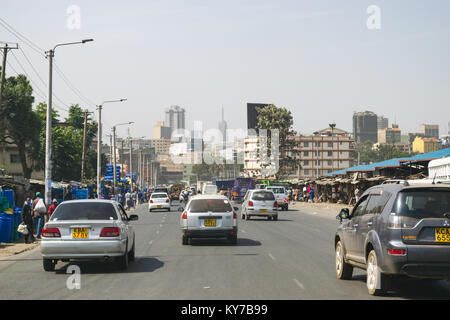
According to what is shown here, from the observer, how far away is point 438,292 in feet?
36.2

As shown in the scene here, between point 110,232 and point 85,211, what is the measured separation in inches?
42.5

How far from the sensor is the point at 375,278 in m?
10.2

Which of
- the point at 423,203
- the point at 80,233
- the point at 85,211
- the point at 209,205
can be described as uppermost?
the point at 423,203

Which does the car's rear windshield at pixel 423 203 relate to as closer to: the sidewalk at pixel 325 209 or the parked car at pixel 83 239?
the parked car at pixel 83 239

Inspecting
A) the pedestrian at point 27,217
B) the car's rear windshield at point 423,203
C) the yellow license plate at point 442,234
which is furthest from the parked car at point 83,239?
the pedestrian at point 27,217

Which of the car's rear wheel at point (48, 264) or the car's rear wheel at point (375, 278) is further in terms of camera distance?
the car's rear wheel at point (48, 264)

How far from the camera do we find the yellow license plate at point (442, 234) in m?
9.57

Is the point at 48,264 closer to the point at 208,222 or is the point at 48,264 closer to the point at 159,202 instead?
the point at 208,222

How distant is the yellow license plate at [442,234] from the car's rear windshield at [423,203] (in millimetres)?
228

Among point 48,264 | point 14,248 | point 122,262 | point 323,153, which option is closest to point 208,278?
point 122,262

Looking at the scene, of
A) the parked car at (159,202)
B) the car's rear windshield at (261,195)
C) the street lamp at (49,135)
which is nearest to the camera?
the street lamp at (49,135)
